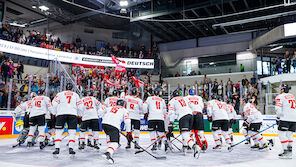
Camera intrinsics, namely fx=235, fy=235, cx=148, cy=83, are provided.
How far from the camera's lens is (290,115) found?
621 centimetres

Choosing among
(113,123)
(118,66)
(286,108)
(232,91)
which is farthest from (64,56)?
(286,108)

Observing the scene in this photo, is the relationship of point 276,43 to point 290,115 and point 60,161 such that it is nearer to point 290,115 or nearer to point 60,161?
point 290,115

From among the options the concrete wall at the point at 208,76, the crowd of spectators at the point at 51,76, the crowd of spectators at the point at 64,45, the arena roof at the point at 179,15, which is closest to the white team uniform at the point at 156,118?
the crowd of spectators at the point at 51,76

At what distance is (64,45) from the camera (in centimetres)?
2152

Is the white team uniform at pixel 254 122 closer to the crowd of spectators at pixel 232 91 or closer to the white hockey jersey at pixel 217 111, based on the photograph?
the white hockey jersey at pixel 217 111

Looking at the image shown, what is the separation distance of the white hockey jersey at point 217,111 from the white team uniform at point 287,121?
5.73 ft

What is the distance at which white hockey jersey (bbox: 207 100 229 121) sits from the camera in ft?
25.3

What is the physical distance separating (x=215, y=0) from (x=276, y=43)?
22.9 feet

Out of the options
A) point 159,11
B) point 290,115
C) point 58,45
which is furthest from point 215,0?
point 58,45

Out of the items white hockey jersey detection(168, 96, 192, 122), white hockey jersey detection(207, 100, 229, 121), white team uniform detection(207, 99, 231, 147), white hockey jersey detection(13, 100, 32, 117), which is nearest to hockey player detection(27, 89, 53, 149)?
white hockey jersey detection(13, 100, 32, 117)

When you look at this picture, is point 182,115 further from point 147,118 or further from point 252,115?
point 252,115

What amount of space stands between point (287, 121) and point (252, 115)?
1.74 metres

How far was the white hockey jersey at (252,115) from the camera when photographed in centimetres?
790

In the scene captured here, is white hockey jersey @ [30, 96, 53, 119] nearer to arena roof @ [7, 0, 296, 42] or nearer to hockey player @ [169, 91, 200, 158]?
hockey player @ [169, 91, 200, 158]
